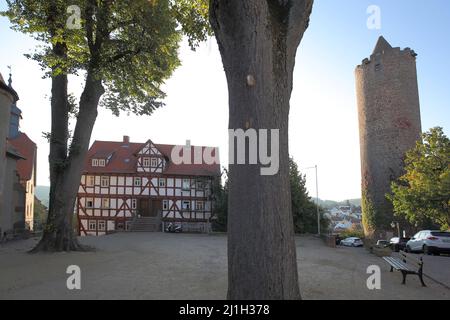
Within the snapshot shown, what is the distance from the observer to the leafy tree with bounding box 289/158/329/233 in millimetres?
36719

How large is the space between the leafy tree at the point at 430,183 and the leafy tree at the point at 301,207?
9728 mm

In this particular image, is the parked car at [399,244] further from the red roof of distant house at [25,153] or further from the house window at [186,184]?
the red roof of distant house at [25,153]

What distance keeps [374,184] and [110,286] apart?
3679 centimetres

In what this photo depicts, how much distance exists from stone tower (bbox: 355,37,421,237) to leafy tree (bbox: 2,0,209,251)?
28675 mm

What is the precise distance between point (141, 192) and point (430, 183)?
28.2 metres

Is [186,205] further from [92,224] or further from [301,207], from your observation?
[301,207]

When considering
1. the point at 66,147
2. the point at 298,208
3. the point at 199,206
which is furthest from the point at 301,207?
the point at 66,147

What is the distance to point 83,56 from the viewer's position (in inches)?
633

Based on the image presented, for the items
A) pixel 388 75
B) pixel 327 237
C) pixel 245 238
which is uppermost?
pixel 388 75

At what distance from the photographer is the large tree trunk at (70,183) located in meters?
16.4
